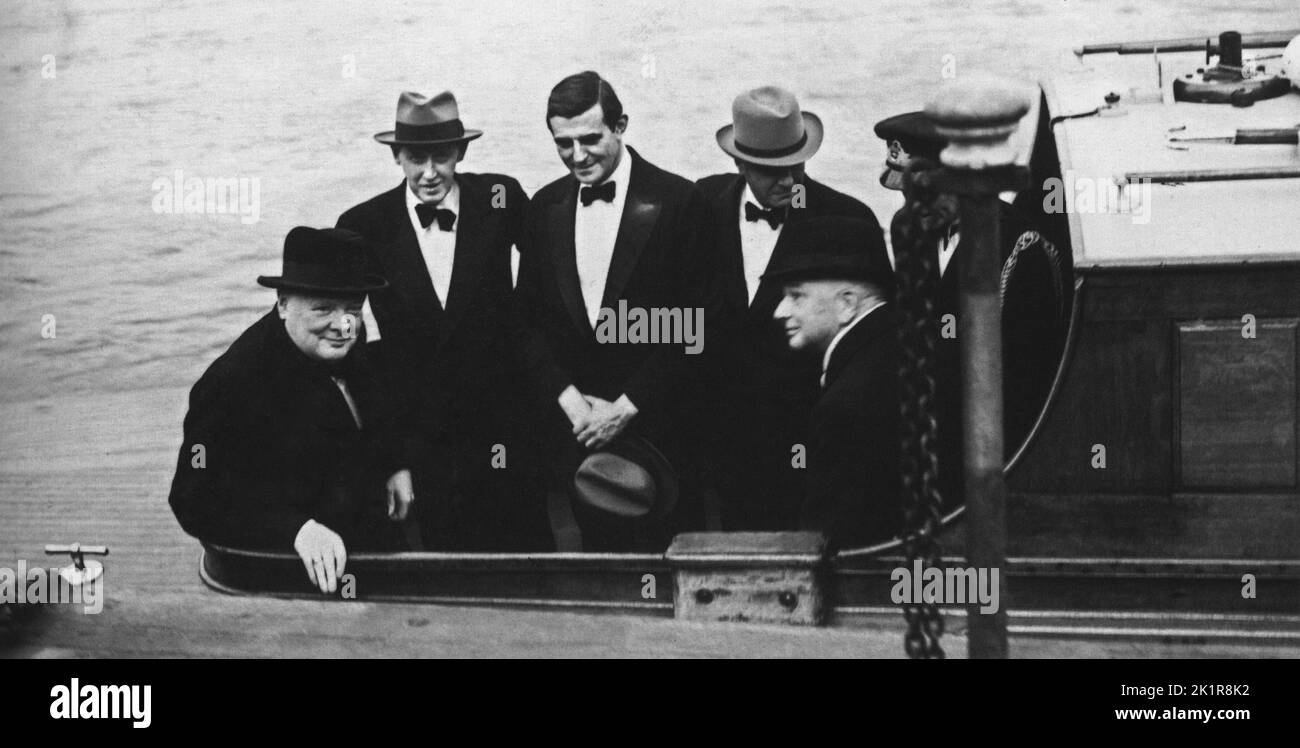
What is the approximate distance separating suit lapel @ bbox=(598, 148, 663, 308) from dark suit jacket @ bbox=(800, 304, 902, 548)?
0.75 meters

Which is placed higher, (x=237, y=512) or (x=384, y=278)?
(x=384, y=278)

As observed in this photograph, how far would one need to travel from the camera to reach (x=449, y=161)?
247 inches

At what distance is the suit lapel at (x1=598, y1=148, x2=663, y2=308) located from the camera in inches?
241

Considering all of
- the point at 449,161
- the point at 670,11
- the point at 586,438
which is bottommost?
the point at 586,438

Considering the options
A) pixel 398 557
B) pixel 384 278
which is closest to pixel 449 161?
pixel 384 278

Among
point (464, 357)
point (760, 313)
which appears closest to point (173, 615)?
point (464, 357)

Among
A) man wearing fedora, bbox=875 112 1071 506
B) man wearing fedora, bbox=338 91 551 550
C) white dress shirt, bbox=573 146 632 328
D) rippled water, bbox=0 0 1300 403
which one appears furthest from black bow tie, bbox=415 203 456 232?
man wearing fedora, bbox=875 112 1071 506

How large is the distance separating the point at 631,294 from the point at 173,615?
74.3 inches

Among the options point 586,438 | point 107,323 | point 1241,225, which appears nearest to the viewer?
point 1241,225

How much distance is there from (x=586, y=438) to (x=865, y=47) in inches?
64.1

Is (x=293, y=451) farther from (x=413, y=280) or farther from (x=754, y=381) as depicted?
(x=754, y=381)

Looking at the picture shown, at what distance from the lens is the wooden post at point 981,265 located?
4.37 metres

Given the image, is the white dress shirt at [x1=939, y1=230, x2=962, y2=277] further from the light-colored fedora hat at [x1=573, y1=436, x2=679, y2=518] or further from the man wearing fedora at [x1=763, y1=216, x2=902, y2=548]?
the light-colored fedora hat at [x1=573, y1=436, x2=679, y2=518]
